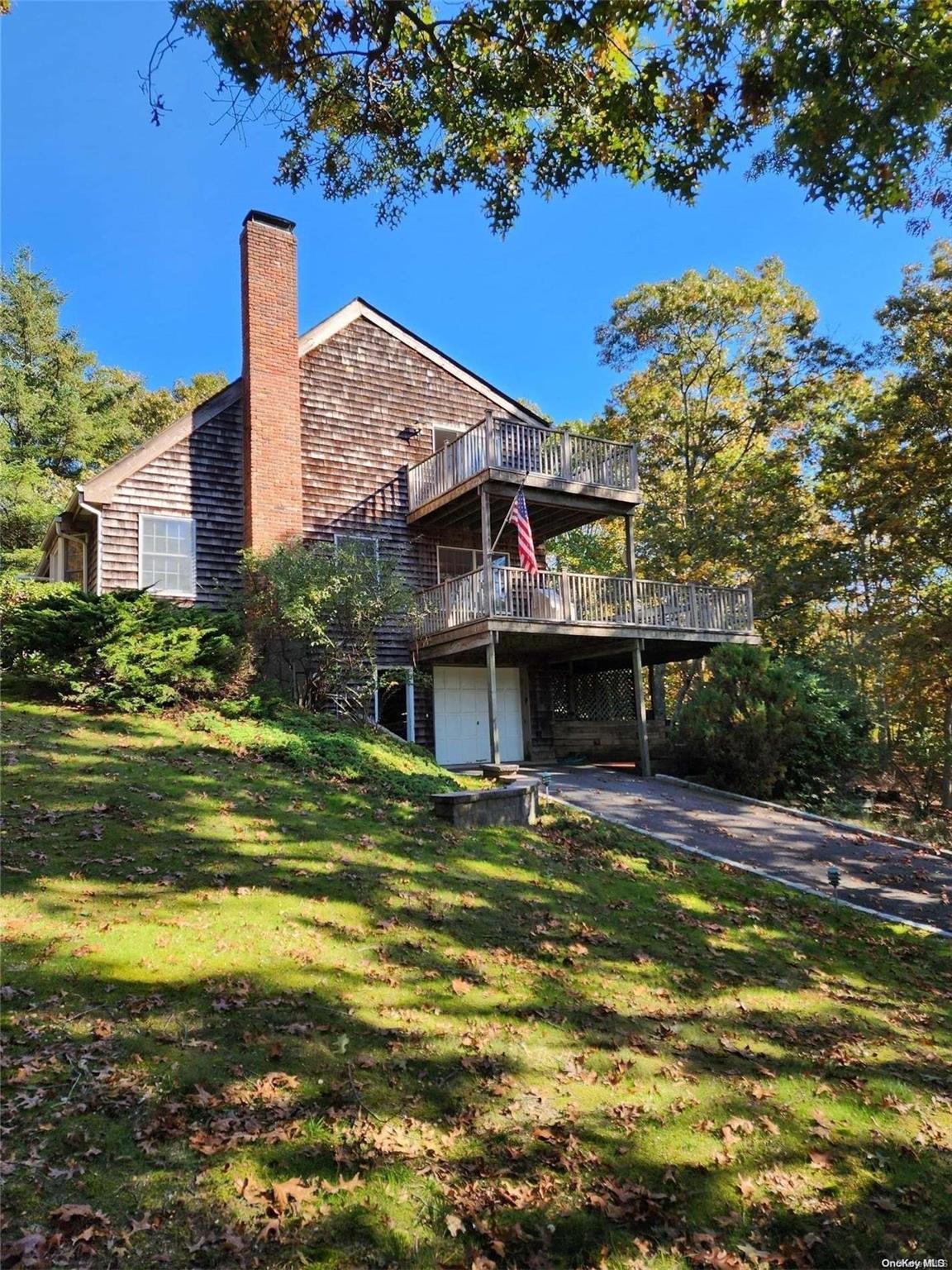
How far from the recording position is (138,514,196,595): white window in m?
13.5

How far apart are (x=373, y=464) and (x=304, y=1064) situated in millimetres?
13748

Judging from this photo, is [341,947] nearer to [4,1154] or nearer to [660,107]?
[4,1154]

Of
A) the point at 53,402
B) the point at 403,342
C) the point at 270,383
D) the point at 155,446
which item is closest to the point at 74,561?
the point at 155,446

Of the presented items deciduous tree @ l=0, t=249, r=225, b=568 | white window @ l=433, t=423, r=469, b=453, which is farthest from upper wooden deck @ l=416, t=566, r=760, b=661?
deciduous tree @ l=0, t=249, r=225, b=568

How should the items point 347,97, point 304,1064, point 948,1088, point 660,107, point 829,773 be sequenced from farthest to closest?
point 829,773
point 347,97
point 660,107
point 948,1088
point 304,1064

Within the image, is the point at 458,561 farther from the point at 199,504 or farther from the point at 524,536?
the point at 199,504

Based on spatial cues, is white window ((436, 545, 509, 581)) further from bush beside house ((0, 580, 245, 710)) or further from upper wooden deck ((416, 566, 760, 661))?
bush beside house ((0, 580, 245, 710))

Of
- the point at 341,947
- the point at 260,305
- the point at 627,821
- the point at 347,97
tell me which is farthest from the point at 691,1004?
the point at 260,305

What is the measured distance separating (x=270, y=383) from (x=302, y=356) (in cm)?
137

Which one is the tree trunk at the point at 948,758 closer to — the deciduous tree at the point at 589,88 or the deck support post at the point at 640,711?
the deck support post at the point at 640,711

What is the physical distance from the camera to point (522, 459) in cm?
1498

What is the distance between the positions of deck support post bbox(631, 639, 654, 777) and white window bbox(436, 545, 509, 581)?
357 cm

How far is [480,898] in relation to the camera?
6.38m

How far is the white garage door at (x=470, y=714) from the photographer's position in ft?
52.7
